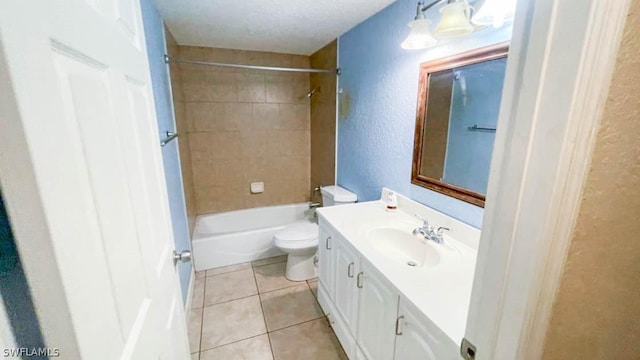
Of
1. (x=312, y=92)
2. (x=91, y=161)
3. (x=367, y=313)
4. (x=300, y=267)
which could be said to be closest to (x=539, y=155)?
(x=91, y=161)

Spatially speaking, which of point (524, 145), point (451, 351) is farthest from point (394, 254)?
point (524, 145)

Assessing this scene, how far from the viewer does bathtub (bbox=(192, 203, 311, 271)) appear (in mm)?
2586

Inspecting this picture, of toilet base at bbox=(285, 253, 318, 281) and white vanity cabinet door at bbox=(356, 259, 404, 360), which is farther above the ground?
white vanity cabinet door at bbox=(356, 259, 404, 360)

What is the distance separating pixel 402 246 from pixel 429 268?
0.37 meters

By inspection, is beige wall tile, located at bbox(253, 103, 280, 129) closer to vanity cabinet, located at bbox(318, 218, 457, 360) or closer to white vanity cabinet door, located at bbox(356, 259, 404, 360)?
vanity cabinet, located at bbox(318, 218, 457, 360)

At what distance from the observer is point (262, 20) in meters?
1.98

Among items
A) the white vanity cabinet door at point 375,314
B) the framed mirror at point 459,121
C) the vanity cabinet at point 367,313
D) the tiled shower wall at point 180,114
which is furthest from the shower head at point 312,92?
the white vanity cabinet door at point 375,314

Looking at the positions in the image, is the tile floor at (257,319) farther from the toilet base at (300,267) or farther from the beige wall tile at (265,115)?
the beige wall tile at (265,115)

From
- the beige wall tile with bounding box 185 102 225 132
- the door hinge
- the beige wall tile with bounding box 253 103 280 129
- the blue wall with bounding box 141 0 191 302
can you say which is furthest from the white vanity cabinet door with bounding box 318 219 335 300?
the beige wall tile with bounding box 185 102 225 132

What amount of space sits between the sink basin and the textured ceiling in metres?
1.41

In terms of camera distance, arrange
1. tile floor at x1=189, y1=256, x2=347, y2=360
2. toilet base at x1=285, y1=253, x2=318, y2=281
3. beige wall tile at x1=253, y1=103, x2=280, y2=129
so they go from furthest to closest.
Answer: beige wall tile at x1=253, y1=103, x2=280, y2=129 → toilet base at x1=285, y1=253, x2=318, y2=281 → tile floor at x1=189, y1=256, x2=347, y2=360

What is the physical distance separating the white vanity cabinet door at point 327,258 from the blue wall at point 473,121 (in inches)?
30.6

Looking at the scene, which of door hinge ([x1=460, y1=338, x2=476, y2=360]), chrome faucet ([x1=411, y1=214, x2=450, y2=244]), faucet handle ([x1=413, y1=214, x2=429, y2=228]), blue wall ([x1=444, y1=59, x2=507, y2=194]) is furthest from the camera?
faucet handle ([x1=413, y1=214, x2=429, y2=228])

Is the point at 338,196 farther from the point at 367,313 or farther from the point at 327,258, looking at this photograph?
the point at 367,313
